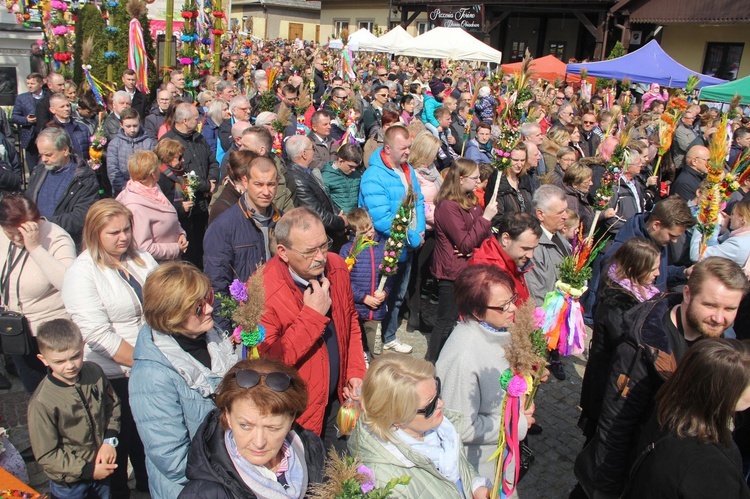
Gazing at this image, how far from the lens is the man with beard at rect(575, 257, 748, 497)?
2875 millimetres

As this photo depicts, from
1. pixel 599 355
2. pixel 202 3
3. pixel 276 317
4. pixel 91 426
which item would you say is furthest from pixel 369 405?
pixel 202 3

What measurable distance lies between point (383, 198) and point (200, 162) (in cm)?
241

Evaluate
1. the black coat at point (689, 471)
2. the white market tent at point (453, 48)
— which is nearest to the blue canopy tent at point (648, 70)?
the white market tent at point (453, 48)

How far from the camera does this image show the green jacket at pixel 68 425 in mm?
2914

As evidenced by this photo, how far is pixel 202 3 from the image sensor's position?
561 inches

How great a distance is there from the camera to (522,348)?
8.56 ft

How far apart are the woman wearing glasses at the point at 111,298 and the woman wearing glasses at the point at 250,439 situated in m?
1.29

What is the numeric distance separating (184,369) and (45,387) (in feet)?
3.02

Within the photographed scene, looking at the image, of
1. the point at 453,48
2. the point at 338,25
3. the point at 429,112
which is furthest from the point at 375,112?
the point at 338,25

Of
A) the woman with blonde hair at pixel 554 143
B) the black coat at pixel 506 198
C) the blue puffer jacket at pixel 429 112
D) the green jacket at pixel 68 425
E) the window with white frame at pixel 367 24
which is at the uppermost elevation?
the window with white frame at pixel 367 24

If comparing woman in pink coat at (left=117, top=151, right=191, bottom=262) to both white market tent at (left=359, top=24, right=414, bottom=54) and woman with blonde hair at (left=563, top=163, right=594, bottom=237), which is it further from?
white market tent at (left=359, top=24, right=414, bottom=54)

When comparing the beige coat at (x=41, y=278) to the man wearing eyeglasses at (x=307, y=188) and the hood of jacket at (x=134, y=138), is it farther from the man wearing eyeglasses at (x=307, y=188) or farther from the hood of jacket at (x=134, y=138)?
the hood of jacket at (x=134, y=138)

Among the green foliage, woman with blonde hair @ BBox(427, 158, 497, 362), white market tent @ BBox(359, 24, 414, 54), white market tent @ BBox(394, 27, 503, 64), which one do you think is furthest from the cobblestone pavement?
white market tent @ BBox(359, 24, 414, 54)

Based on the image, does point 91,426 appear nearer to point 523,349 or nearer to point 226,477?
point 226,477
